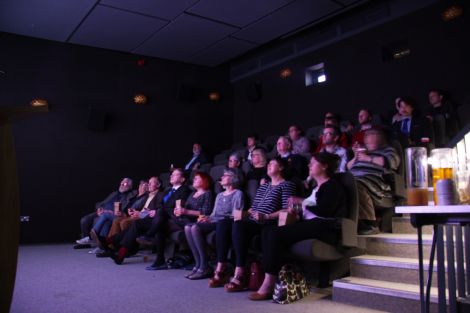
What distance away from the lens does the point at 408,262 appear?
2.39 m

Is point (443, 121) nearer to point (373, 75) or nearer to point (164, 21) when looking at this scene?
point (373, 75)

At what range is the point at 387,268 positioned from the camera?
246 cm

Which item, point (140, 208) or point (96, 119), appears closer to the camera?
point (140, 208)

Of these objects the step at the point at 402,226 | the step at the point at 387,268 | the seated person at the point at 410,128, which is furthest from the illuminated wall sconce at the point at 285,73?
the step at the point at 387,268

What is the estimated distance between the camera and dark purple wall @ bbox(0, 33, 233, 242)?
5863 millimetres

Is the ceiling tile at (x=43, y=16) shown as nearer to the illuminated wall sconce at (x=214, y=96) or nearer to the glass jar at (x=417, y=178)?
the illuminated wall sconce at (x=214, y=96)

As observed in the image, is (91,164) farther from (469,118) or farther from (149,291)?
(469,118)

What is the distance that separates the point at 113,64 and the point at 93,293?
489 centimetres

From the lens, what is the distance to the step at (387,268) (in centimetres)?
234

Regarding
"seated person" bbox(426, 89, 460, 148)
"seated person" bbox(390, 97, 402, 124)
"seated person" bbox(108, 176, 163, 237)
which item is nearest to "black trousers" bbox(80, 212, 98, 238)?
"seated person" bbox(108, 176, 163, 237)

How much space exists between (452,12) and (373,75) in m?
1.18

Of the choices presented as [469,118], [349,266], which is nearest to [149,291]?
[349,266]

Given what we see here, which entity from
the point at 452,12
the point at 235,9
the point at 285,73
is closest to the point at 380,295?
the point at 452,12

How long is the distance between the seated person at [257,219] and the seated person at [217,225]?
0.38 ft
